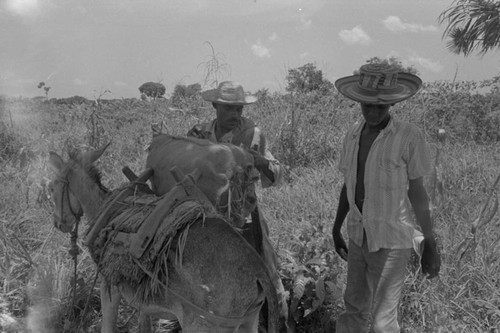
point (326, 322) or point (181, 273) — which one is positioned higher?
point (181, 273)

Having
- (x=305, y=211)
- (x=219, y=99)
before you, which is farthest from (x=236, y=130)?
(x=305, y=211)

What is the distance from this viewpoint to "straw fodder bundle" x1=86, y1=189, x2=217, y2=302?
100 inches

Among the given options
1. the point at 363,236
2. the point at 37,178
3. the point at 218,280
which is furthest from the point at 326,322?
the point at 37,178

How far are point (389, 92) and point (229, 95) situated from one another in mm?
1185

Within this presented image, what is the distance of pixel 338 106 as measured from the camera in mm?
10375

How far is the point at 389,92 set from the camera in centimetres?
292

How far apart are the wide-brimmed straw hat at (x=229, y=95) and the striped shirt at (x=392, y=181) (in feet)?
3.46

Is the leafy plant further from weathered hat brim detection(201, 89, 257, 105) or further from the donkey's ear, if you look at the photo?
the donkey's ear

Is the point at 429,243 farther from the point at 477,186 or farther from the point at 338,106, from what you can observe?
the point at 338,106

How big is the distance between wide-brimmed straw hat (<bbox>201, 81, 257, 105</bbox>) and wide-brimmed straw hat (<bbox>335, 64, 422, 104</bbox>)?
0.83 metres

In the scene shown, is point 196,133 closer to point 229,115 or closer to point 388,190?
point 229,115

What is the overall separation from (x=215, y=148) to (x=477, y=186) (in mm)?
4426

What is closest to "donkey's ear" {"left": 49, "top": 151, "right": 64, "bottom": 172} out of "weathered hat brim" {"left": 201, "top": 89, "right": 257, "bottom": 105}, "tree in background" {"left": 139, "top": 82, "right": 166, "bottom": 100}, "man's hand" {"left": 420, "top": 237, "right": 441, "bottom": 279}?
"weathered hat brim" {"left": 201, "top": 89, "right": 257, "bottom": 105}

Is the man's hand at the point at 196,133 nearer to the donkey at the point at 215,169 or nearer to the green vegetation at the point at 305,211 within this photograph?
the donkey at the point at 215,169
